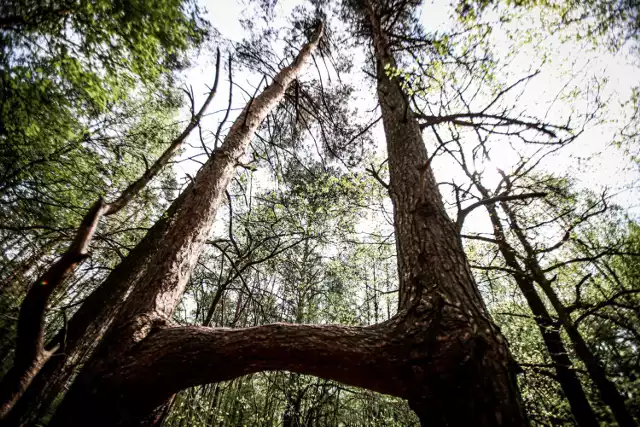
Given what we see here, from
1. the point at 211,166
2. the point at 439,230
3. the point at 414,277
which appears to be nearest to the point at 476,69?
the point at 439,230

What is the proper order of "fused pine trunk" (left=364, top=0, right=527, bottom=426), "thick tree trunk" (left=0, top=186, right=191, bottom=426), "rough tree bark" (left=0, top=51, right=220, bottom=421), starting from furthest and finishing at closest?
"thick tree trunk" (left=0, top=186, right=191, bottom=426) → "rough tree bark" (left=0, top=51, right=220, bottom=421) → "fused pine trunk" (left=364, top=0, right=527, bottom=426)

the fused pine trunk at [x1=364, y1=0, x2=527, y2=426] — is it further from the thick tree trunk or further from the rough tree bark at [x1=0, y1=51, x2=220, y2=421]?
the thick tree trunk

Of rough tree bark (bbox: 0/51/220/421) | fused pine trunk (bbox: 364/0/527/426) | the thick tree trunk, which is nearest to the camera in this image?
fused pine trunk (bbox: 364/0/527/426)

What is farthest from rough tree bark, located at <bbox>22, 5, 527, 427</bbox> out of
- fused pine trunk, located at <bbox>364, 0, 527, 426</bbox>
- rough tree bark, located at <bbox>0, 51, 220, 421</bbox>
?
rough tree bark, located at <bbox>0, 51, 220, 421</bbox>

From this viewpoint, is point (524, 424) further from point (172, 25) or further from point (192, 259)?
point (172, 25)

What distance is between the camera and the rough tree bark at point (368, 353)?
109 centimetres

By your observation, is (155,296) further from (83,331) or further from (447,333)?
(83,331)

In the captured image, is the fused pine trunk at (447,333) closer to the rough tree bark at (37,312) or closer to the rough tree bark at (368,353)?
the rough tree bark at (368,353)

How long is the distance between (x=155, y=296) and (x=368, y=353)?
5.09 feet

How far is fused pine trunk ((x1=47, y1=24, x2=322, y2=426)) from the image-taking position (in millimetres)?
1317

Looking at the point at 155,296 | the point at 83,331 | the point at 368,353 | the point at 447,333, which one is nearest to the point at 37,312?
Answer: the point at 155,296

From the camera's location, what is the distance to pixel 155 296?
180 cm

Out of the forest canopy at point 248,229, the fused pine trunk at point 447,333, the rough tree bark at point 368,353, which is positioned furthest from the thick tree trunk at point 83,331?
the fused pine trunk at point 447,333

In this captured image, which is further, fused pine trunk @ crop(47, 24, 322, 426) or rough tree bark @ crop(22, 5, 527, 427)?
fused pine trunk @ crop(47, 24, 322, 426)
